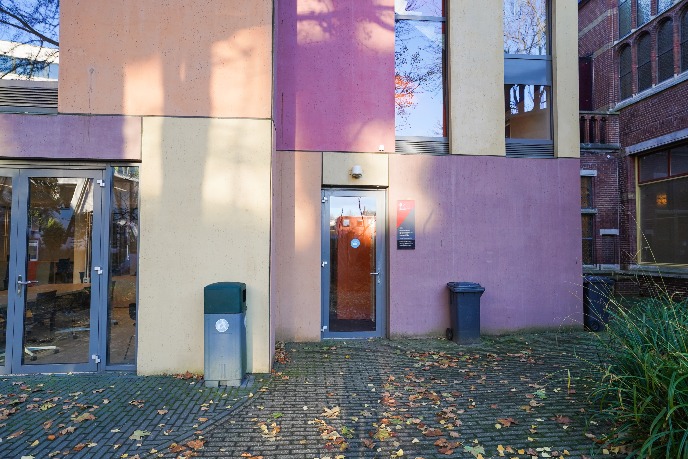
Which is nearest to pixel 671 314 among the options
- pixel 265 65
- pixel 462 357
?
pixel 462 357

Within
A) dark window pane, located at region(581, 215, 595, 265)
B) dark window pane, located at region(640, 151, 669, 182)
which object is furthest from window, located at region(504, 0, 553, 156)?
dark window pane, located at region(581, 215, 595, 265)

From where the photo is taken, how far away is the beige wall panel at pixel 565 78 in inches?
312

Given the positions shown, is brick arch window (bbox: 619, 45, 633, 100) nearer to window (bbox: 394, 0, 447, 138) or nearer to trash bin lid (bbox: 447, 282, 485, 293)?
window (bbox: 394, 0, 447, 138)

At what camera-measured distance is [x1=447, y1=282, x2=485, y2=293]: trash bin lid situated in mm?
6984

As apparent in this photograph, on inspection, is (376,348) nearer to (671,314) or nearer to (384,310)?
(384,310)

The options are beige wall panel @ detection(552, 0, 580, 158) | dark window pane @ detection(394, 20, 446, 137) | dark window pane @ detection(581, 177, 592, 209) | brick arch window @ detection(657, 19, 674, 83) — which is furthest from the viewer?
dark window pane @ detection(581, 177, 592, 209)

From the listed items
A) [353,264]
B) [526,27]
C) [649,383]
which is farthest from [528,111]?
[649,383]

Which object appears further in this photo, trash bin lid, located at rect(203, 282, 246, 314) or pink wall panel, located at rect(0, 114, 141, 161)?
pink wall panel, located at rect(0, 114, 141, 161)

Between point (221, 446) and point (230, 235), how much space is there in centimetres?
266

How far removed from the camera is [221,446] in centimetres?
352

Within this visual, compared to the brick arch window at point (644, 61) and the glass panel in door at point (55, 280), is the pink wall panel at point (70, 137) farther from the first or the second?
the brick arch window at point (644, 61)

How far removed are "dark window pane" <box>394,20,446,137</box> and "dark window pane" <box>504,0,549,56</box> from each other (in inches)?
54.7

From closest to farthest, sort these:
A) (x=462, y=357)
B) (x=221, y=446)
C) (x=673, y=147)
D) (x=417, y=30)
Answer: (x=221, y=446) < (x=462, y=357) < (x=417, y=30) < (x=673, y=147)

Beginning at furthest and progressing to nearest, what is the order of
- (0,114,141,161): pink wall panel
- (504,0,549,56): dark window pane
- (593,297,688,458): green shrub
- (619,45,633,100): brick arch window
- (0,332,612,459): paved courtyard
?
(619,45,633,100): brick arch window, (504,0,549,56): dark window pane, (0,114,141,161): pink wall panel, (0,332,612,459): paved courtyard, (593,297,688,458): green shrub
